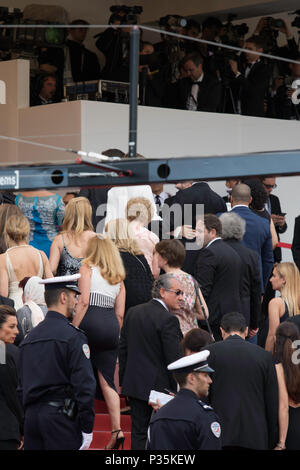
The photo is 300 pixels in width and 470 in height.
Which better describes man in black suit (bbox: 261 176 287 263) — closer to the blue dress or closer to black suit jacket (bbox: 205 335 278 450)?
the blue dress

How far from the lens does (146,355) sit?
246 inches

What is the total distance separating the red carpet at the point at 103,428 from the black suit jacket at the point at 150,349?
68cm

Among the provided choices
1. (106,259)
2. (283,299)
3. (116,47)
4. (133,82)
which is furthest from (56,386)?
(116,47)

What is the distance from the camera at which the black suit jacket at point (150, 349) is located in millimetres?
6207

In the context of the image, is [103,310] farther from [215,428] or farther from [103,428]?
[215,428]

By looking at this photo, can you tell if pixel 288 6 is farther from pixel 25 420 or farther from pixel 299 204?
pixel 25 420

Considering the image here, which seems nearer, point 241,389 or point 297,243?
point 241,389

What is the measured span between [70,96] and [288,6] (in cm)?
413

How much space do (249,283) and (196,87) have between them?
3.97m

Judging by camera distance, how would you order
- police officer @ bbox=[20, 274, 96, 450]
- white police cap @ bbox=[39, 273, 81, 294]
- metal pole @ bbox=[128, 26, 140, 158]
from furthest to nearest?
white police cap @ bbox=[39, 273, 81, 294], police officer @ bbox=[20, 274, 96, 450], metal pole @ bbox=[128, 26, 140, 158]

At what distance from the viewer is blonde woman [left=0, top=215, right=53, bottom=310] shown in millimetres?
6867

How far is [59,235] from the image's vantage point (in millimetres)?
7293

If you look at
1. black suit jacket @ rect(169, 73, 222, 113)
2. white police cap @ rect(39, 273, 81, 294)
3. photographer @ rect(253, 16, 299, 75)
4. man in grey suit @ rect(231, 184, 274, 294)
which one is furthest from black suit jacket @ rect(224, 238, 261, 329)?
photographer @ rect(253, 16, 299, 75)

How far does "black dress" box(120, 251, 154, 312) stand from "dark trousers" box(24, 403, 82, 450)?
5.37 ft
